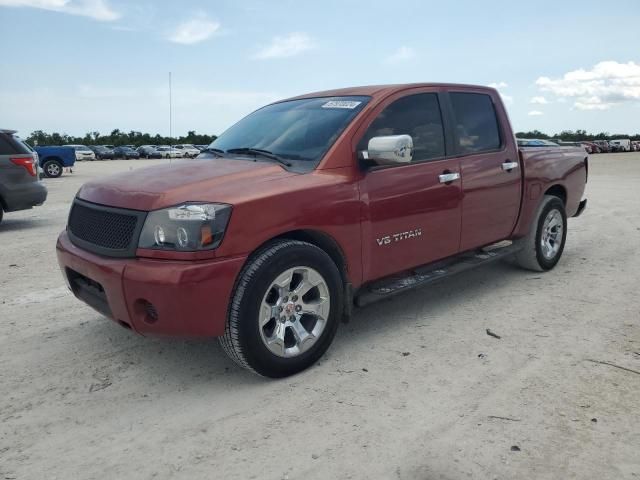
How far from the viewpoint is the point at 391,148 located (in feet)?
11.3

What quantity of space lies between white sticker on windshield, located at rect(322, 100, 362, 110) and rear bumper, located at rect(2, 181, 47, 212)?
22.2 ft

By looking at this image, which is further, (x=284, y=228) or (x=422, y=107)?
(x=422, y=107)

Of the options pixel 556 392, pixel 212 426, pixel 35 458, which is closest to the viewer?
pixel 35 458

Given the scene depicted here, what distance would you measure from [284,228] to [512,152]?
2776mm

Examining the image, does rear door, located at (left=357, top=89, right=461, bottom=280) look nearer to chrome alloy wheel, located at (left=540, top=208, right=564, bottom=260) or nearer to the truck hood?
the truck hood

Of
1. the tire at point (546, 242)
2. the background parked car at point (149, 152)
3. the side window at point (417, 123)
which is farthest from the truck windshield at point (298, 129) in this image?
the background parked car at point (149, 152)

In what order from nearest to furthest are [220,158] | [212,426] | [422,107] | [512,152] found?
[212,426]
[220,158]
[422,107]
[512,152]

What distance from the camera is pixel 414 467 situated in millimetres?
2393

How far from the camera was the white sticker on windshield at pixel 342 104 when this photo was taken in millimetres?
3910

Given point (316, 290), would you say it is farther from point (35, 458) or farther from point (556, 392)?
point (35, 458)

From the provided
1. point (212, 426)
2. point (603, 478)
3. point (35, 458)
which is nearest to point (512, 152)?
point (603, 478)

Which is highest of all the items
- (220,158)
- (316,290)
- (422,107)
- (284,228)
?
(422,107)

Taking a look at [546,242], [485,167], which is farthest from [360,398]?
[546,242]

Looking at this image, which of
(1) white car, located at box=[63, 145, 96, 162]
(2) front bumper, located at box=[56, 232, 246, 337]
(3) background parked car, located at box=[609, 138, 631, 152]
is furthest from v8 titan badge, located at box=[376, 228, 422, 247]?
(3) background parked car, located at box=[609, 138, 631, 152]
